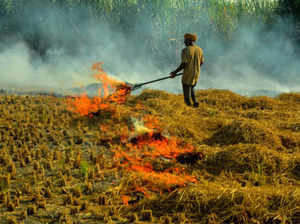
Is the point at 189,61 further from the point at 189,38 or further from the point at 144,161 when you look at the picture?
the point at 144,161

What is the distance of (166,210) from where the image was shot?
4.85 m

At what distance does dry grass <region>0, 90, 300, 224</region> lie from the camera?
475 cm

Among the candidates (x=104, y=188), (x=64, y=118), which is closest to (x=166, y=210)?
(x=104, y=188)

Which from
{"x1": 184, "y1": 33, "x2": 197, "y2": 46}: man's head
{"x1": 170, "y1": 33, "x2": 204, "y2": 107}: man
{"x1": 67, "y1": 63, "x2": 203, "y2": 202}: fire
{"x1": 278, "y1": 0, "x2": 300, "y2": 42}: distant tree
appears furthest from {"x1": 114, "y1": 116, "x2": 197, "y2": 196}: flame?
{"x1": 278, "y1": 0, "x2": 300, "y2": 42}: distant tree

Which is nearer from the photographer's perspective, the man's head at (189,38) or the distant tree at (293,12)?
the man's head at (189,38)

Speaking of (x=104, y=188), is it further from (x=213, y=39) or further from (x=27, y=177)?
(x=213, y=39)

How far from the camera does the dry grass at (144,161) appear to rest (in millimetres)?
4754

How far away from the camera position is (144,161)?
22.4ft

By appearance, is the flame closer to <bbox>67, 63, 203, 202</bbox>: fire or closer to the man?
<bbox>67, 63, 203, 202</bbox>: fire

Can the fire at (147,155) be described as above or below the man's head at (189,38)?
below

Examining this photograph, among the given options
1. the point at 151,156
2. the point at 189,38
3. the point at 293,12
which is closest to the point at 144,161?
the point at 151,156

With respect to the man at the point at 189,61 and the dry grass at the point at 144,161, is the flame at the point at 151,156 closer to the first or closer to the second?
the dry grass at the point at 144,161

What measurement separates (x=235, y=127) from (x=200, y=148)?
4.75 ft

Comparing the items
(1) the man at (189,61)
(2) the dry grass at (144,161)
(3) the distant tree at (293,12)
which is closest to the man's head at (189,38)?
(1) the man at (189,61)
